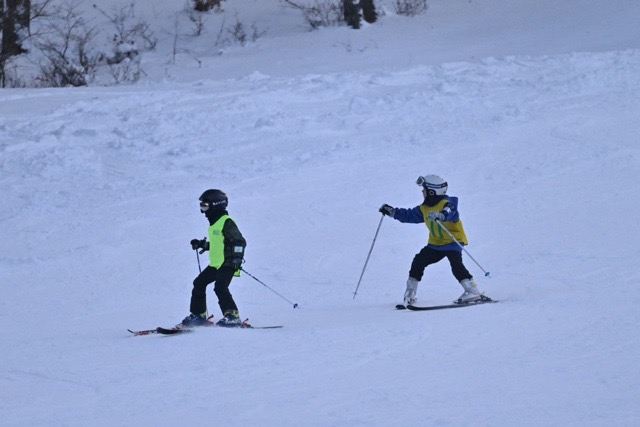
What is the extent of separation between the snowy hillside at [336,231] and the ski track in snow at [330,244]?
3cm

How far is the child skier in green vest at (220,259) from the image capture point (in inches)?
330

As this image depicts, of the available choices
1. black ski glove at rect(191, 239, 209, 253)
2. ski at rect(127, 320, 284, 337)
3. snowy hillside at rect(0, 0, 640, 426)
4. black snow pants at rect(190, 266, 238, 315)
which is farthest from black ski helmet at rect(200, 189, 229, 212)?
snowy hillside at rect(0, 0, 640, 426)

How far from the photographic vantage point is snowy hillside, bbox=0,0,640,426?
625cm

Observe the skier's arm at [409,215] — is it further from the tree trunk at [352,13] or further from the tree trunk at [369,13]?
the tree trunk at [369,13]

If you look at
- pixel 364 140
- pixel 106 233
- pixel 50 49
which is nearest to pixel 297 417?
pixel 106 233

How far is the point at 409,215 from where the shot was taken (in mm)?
9438

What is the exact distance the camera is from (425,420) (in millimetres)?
5570

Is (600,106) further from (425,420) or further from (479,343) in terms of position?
(425,420)

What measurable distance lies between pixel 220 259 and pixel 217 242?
153mm

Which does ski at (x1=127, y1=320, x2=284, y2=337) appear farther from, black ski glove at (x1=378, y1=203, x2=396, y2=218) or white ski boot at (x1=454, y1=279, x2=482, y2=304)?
white ski boot at (x1=454, y1=279, x2=482, y2=304)

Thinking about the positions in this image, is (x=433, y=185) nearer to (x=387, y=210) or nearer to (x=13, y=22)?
(x=387, y=210)

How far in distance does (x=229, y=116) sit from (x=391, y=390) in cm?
1000

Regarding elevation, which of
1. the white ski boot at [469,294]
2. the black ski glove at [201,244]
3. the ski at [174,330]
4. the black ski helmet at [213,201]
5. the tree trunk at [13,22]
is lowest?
the ski at [174,330]

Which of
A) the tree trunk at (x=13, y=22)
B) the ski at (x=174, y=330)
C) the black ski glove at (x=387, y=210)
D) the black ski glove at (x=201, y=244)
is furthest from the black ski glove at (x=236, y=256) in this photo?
the tree trunk at (x=13, y=22)
